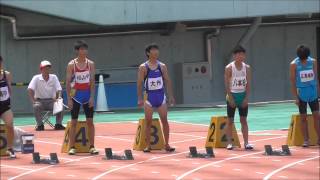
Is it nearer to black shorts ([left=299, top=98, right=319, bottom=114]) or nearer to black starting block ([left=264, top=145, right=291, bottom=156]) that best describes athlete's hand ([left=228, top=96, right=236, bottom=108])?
black starting block ([left=264, top=145, right=291, bottom=156])

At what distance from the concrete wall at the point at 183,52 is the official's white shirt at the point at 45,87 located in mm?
7408

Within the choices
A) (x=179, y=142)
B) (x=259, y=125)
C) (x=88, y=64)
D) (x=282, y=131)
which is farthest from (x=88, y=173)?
(x=259, y=125)

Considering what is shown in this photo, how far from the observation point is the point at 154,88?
555 inches

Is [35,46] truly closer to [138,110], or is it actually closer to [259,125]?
[138,110]

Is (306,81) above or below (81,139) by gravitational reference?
above

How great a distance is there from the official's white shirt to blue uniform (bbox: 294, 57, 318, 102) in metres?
6.87

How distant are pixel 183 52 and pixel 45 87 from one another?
1066 cm

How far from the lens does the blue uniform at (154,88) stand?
14.1 m

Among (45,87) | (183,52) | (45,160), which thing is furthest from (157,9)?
(45,160)

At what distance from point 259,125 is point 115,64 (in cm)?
983

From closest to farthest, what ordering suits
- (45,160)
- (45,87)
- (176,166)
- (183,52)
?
(176,166), (45,160), (45,87), (183,52)

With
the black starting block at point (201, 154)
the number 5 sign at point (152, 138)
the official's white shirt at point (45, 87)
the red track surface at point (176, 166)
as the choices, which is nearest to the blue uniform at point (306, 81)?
the red track surface at point (176, 166)

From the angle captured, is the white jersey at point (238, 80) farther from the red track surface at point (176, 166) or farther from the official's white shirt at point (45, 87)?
the official's white shirt at point (45, 87)

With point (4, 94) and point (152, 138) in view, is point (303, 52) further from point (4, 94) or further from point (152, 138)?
point (4, 94)
